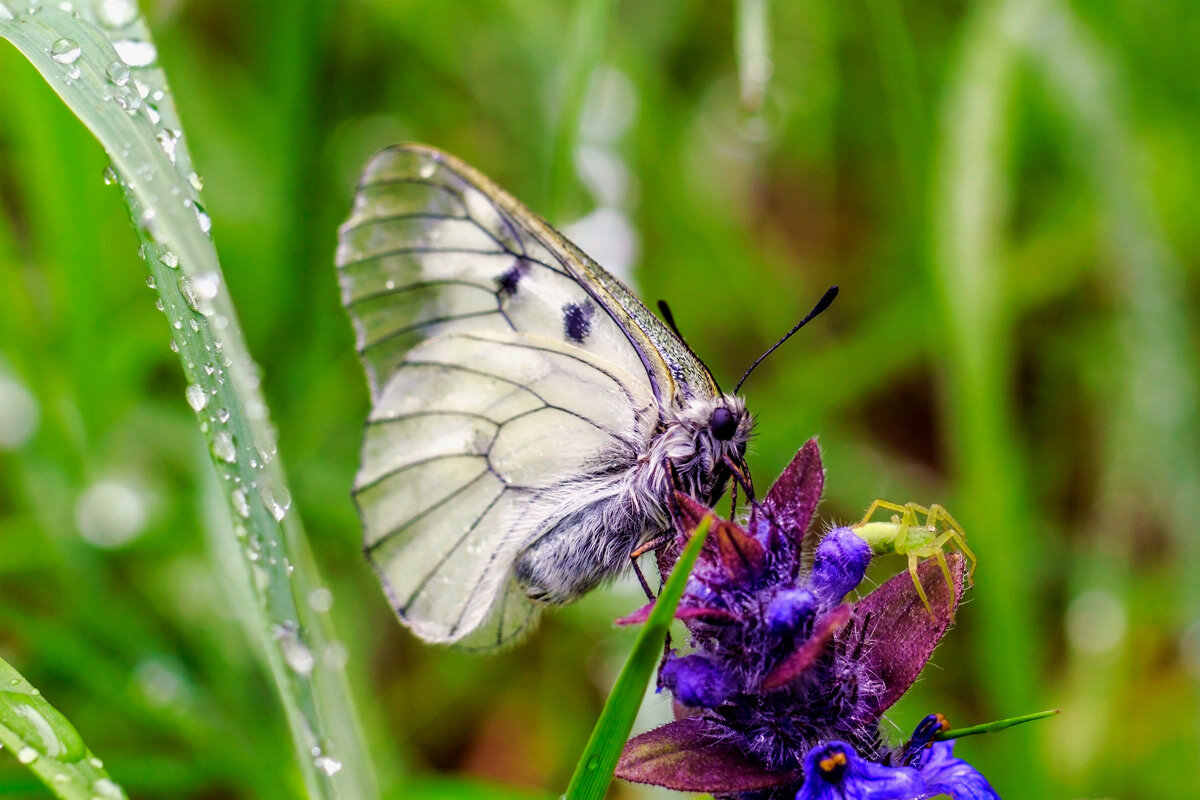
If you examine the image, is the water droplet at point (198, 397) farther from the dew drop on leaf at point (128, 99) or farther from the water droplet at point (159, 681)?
the water droplet at point (159, 681)

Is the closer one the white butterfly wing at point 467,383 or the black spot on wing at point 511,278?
the white butterfly wing at point 467,383

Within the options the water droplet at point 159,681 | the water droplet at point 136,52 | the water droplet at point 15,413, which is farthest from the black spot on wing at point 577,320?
the water droplet at point 15,413

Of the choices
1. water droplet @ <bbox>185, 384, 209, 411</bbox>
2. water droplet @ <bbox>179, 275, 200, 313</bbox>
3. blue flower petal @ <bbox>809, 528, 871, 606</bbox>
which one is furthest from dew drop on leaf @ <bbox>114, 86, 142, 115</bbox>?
blue flower petal @ <bbox>809, 528, 871, 606</bbox>

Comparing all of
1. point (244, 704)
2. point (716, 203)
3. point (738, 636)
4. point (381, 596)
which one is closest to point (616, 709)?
point (738, 636)

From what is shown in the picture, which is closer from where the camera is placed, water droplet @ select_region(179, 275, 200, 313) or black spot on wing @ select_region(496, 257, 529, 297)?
water droplet @ select_region(179, 275, 200, 313)

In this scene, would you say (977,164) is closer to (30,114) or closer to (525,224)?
(525,224)

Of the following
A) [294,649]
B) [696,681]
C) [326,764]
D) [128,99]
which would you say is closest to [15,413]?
[128,99]

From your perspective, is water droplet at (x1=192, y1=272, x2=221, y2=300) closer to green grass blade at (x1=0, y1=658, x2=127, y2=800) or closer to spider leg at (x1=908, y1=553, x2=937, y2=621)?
green grass blade at (x1=0, y1=658, x2=127, y2=800)
